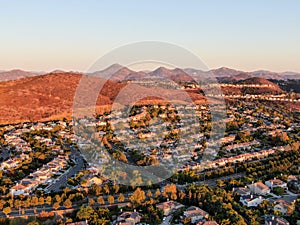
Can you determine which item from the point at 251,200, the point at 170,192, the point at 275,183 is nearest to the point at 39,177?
the point at 170,192

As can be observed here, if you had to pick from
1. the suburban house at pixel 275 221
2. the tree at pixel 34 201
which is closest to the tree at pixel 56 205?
the tree at pixel 34 201

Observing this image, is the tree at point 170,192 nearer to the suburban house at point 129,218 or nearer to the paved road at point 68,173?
the suburban house at point 129,218

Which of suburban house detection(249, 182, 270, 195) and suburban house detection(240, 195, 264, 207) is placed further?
suburban house detection(249, 182, 270, 195)


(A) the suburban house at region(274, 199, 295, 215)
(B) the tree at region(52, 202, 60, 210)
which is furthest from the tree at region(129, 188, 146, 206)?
(A) the suburban house at region(274, 199, 295, 215)

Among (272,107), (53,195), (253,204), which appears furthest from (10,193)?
(272,107)

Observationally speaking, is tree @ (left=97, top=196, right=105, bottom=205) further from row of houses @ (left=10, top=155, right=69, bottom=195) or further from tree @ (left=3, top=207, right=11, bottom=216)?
row of houses @ (left=10, top=155, right=69, bottom=195)

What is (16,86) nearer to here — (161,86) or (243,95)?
(161,86)

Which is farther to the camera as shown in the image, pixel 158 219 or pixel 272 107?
pixel 272 107

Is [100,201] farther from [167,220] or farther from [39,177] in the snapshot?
[39,177]
